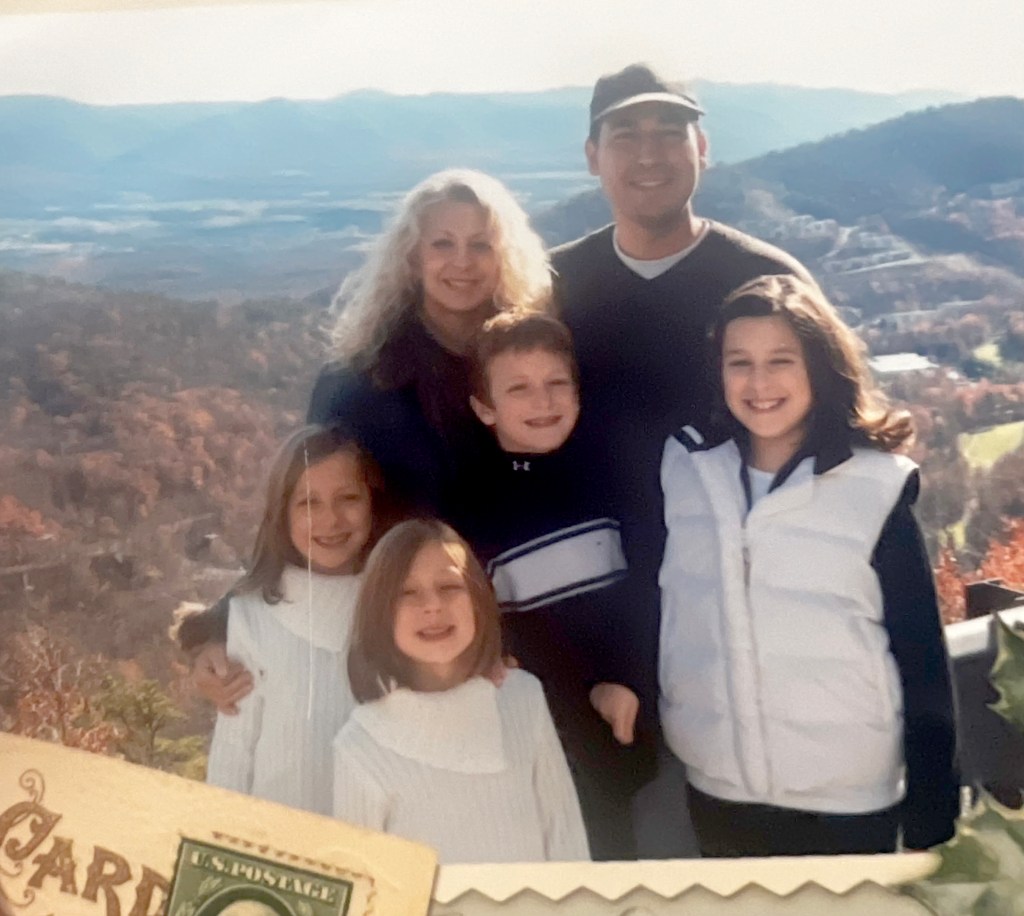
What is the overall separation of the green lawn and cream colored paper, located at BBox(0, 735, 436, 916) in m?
0.80

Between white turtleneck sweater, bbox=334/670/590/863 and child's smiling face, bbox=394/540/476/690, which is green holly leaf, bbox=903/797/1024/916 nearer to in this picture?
white turtleneck sweater, bbox=334/670/590/863

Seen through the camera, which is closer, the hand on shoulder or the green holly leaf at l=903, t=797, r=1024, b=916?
the green holly leaf at l=903, t=797, r=1024, b=916

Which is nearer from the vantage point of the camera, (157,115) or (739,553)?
(739,553)

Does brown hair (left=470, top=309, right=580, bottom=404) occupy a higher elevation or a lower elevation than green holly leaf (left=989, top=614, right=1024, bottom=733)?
higher

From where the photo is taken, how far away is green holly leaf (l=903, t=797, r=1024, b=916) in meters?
1.09

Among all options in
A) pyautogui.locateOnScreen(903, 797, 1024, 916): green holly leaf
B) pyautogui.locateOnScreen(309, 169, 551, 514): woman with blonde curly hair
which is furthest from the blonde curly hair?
pyautogui.locateOnScreen(903, 797, 1024, 916): green holly leaf

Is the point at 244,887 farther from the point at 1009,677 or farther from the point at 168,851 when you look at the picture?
the point at 1009,677

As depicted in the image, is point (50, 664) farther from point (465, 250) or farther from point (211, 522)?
point (465, 250)

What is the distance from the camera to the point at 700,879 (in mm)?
1142

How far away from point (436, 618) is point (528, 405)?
276 millimetres

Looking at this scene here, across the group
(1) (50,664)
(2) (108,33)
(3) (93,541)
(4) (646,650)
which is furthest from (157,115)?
(4) (646,650)

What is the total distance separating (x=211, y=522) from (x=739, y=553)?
645mm

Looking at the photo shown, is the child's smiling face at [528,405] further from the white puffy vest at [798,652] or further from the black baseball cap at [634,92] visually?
the black baseball cap at [634,92]

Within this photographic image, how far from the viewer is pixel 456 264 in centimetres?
120
